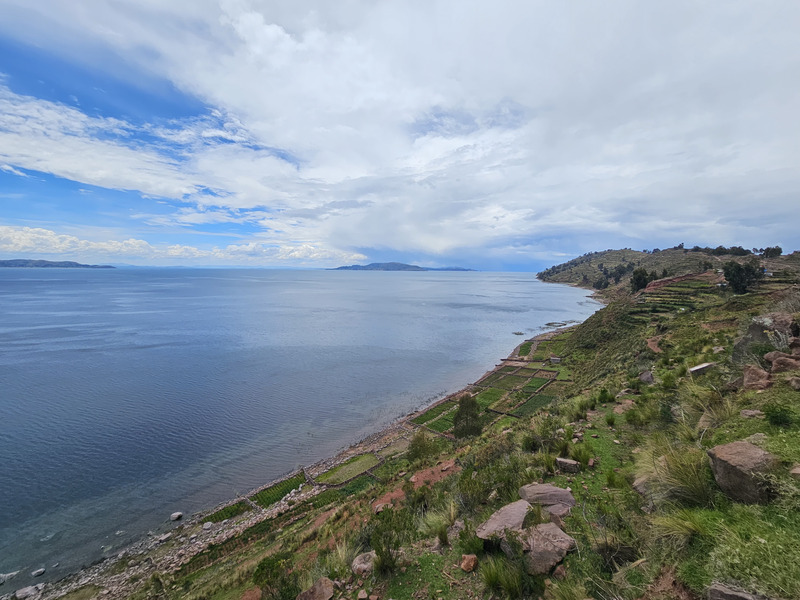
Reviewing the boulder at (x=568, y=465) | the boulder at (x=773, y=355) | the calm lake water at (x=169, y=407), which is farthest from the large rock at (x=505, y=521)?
the calm lake water at (x=169, y=407)

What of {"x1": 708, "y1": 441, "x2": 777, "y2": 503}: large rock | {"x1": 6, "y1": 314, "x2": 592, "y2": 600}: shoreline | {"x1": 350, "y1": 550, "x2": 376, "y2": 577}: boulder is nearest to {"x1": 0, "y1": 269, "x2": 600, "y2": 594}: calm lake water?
{"x1": 6, "y1": 314, "x2": 592, "y2": 600}: shoreline

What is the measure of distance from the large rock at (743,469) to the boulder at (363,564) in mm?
6582

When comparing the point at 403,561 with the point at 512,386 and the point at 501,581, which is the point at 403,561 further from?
the point at 512,386

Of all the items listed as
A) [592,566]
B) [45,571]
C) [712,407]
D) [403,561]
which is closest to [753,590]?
[592,566]

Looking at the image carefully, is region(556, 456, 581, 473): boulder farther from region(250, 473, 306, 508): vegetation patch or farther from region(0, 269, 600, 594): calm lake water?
region(0, 269, 600, 594): calm lake water

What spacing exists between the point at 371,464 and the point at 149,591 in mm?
15136

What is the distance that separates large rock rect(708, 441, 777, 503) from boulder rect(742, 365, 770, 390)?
4911 millimetres

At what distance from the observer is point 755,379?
907 cm

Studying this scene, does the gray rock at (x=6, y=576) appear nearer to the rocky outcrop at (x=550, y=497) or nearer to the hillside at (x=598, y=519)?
the hillside at (x=598, y=519)

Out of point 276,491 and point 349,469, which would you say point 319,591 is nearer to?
point 276,491

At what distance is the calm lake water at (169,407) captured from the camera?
2280 cm

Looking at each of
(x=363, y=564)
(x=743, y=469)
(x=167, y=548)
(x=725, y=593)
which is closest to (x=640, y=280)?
(x=743, y=469)

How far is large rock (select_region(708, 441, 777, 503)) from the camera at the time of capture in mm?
4816

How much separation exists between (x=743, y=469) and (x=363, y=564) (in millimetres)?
7283
